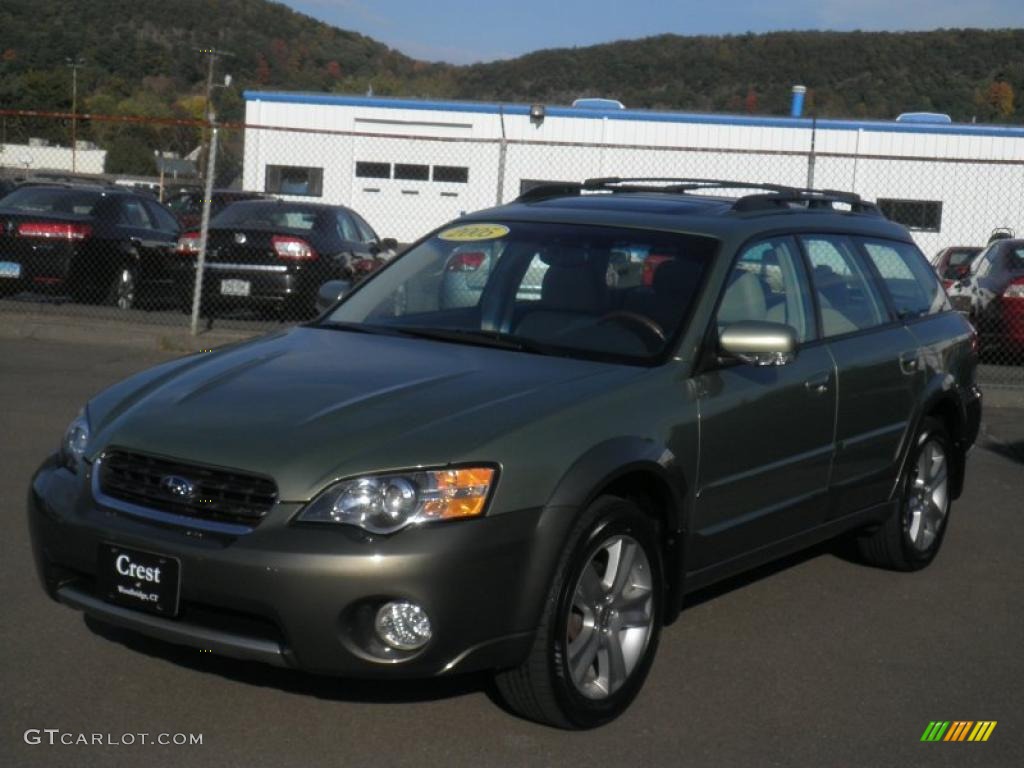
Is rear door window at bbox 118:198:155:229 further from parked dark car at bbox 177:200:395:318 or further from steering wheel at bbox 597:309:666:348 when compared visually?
steering wheel at bbox 597:309:666:348

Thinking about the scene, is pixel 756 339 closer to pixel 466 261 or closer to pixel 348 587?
pixel 466 261

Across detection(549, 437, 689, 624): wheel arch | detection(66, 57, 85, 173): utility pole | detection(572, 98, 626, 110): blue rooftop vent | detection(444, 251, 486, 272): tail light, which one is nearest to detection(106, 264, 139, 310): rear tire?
detection(66, 57, 85, 173): utility pole

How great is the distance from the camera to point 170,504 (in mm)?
4227

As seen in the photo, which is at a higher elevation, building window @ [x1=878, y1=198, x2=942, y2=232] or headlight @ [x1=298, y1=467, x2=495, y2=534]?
building window @ [x1=878, y1=198, x2=942, y2=232]

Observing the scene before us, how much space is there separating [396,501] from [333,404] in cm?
51

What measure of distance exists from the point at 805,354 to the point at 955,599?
151 centimetres

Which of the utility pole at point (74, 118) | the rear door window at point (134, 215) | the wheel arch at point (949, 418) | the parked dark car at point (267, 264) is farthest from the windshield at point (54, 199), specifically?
the wheel arch at point (949, 418)

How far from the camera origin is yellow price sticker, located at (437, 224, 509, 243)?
5844mm

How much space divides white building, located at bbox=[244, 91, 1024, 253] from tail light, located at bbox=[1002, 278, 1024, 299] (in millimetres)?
16802

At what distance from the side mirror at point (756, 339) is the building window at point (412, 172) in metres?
35.1

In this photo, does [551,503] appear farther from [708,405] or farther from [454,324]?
[454,324]

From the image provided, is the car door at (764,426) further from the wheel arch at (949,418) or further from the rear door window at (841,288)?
the wheel arch at (949,418)

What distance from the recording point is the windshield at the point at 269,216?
591 inches

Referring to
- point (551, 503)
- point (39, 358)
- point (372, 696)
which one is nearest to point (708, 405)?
point (551, 503)
